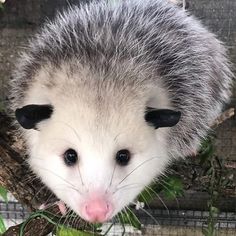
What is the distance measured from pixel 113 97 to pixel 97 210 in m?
0.42

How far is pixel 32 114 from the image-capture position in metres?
1.77

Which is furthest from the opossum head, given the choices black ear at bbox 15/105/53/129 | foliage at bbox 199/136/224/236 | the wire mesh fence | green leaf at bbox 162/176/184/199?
the wire mesh fence

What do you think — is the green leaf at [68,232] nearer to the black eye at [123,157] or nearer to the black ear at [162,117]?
the black eye at [123,157]

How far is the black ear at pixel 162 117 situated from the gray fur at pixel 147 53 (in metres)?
0.17

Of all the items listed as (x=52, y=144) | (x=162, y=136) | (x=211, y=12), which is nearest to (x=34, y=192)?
(x=52, y=144)

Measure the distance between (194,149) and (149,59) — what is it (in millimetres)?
502

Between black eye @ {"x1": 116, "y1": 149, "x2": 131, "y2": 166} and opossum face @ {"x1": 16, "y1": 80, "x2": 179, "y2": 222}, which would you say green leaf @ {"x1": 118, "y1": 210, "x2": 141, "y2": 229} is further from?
black eye @ {"x1": 116, "y1": 149, "x2": 131, "y2": 166}

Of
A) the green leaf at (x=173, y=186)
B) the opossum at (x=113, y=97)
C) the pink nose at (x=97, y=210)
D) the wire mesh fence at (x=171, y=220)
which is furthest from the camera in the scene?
the wire mesh fence at (x=171, y=220)

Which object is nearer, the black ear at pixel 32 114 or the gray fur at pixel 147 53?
the black ear at pixel 32 114

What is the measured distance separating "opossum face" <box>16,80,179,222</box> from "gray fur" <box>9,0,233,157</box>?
0.18m

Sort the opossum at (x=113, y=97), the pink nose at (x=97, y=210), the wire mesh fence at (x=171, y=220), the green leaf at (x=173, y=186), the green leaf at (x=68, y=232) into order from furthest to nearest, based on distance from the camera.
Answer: the wire mesh fence at (x=171, y=220), the green leaf at (x=173, y=186), the green leaf at (x=68, y=232), the opossum at (x=113, y=97), the pink nose at (x=97, y=210)

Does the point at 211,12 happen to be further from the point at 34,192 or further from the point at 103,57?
the point at 34,192

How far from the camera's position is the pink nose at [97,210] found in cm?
165

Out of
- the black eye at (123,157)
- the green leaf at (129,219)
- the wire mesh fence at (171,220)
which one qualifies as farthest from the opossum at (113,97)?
the wire mesh fence at (171,220)
